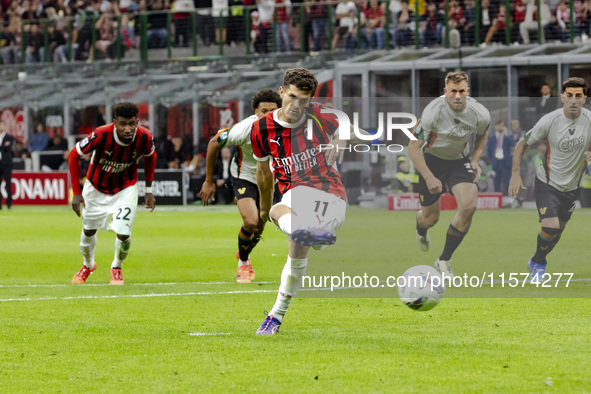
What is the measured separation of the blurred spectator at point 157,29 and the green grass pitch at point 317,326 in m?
20.3

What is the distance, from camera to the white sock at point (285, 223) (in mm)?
7590

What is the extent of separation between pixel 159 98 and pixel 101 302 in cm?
2287

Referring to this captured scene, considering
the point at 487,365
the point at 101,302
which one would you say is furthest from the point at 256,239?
the point at 487,365

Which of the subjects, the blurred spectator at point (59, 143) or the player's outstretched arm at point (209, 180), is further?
the blurred spectator at point (59, 143)

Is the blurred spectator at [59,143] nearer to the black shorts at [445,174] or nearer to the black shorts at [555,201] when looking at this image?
the black shorts at [555,201]

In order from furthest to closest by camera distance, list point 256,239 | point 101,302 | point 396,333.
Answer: point 256,239 < point 101,302 < point 396,333

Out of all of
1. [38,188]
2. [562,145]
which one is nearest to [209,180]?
[562,145]

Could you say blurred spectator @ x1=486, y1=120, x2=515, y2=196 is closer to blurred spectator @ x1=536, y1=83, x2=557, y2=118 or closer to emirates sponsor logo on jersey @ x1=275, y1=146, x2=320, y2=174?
blurred spectator @ x1=536, y1=83, x2=557, y2=118

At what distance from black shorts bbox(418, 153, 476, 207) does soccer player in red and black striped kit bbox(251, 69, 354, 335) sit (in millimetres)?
2563

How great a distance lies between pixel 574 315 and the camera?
8.64 metres

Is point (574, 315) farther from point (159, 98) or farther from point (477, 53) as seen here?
point (159, 98)

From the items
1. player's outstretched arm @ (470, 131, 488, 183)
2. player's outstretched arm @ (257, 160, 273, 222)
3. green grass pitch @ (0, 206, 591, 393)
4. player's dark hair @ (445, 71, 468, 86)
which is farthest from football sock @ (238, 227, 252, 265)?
player's outstretched arm @ (257, 160, 273, 222)

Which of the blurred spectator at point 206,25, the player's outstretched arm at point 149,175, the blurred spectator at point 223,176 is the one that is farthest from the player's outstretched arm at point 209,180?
the blurred spectator at point 206,25

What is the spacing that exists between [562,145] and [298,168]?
4090 mm
